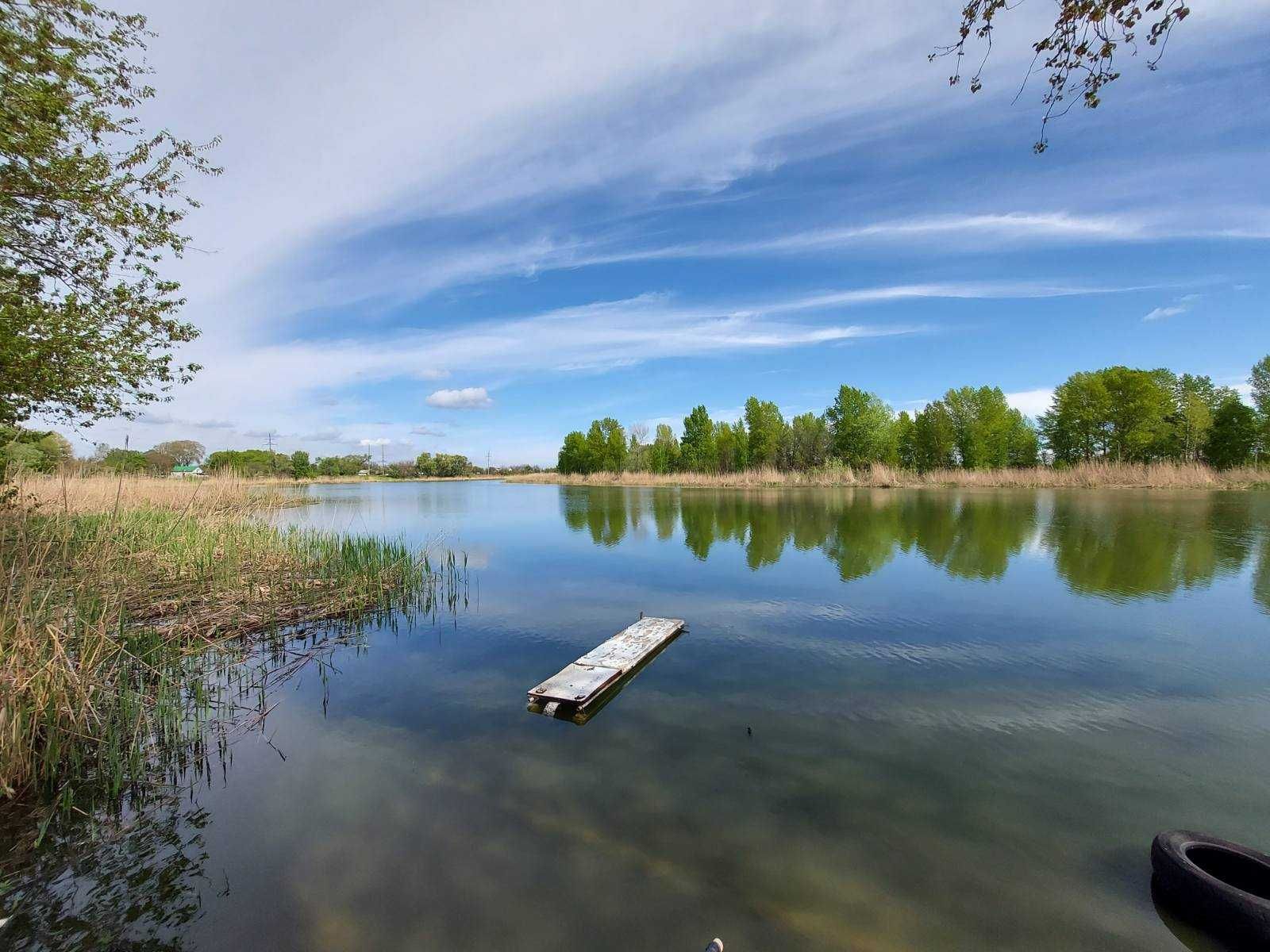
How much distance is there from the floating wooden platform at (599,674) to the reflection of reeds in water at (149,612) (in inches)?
109

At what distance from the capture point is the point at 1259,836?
3143 mm

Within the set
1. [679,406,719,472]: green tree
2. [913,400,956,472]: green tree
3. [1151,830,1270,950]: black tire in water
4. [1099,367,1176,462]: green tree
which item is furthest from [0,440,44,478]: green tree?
[1099,367,1176,462]: green tree

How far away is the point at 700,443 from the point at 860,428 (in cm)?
1264

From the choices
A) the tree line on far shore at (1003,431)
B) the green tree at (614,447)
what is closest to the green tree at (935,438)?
the tree line on far shore at (1003,431)

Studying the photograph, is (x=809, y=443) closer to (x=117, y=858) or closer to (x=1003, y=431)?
(x=1003, y=431)

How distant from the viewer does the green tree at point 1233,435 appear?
3052cm

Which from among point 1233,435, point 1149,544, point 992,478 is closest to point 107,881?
point 1149,544

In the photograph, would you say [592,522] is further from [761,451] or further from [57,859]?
[761,451]

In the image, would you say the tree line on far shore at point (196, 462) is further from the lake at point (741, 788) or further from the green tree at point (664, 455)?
the green tree at point (664, 455)

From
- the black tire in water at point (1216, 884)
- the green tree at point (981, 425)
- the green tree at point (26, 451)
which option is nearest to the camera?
the black tire in water at point (1216, 884)

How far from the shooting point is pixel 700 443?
151ft

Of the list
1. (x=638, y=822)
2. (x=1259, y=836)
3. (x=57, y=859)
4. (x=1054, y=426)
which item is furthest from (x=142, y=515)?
(x=1054, y=426)

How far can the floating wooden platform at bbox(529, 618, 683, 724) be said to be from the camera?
502 centimetres

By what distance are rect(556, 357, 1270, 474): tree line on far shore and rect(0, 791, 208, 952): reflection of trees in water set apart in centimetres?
4014
